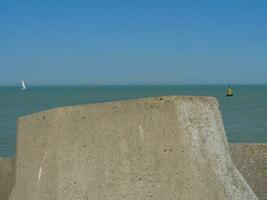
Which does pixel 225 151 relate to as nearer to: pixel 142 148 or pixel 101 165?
pixel 142 148

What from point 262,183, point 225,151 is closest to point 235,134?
point 262,183

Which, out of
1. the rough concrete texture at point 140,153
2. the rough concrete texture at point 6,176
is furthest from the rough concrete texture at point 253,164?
the rough concrete texture at point 6,176

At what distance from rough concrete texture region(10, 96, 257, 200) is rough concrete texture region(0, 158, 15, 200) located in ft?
4.55

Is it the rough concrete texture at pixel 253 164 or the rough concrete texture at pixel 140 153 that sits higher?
the rough concrete texture at pixel 140 153

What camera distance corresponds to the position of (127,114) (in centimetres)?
346

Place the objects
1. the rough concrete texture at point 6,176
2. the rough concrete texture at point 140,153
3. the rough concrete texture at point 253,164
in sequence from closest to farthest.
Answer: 1. the rough concrete texture at point 140,153
2. the rough concrete texture at point 253,164
3. the rough concrete texture at point 6,176

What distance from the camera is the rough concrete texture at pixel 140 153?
3309 mm

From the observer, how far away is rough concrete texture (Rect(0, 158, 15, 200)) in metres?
5.14

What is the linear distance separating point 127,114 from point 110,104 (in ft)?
0.50

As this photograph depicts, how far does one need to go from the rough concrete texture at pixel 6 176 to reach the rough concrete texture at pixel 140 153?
1.39 metres

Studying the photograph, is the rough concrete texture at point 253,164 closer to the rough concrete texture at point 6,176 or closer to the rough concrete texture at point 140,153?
the rough concrete texture at point 140,153

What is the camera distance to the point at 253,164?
4.97 metres

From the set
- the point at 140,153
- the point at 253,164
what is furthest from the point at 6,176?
the point at 253,164

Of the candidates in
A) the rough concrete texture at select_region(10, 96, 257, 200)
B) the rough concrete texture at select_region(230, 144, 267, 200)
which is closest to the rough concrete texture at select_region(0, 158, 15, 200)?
the rough concrete texture at select_region(10, 96, 257, 200)
